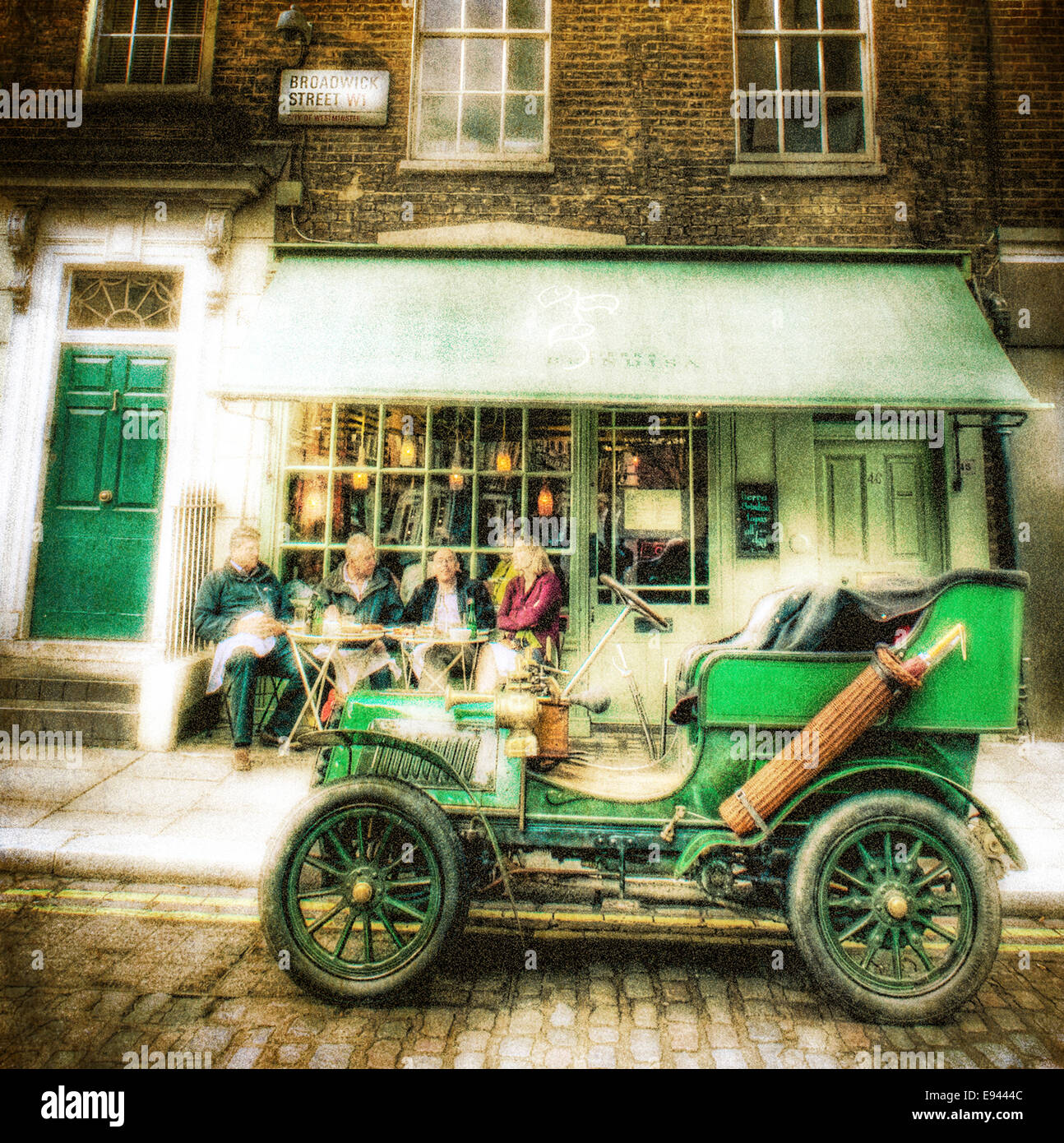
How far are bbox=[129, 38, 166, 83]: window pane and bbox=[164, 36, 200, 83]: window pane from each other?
11 centimetres

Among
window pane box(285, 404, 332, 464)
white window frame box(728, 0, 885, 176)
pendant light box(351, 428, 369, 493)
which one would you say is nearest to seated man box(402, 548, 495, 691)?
pendant light box(351, 428, 369, 493)

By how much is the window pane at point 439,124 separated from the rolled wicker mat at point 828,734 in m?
6.71

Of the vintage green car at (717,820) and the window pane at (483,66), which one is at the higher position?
the window pane at (483,66)

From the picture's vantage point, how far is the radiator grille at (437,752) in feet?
9.68

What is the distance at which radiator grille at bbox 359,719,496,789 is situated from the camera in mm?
2951

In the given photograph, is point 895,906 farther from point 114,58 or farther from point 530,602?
point 114,58

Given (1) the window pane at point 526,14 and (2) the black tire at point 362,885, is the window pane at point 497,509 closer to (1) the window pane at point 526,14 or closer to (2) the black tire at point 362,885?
(2) the black tire at point 362,885

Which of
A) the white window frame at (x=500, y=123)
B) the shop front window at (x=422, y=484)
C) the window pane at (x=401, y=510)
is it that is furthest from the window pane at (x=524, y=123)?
the window pane at (x=401, y=510)

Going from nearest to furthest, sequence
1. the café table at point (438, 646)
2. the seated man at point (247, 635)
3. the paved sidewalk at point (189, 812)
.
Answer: the paved sidewalk at point (189, 812) < the café table at point (438, 646) < the seated man at point (247, 635)

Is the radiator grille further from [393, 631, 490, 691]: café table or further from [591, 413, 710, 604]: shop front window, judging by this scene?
[591, 413, 710, 604]: shop front window

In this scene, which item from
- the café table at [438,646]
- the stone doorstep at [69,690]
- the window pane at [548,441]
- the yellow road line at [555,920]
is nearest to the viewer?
the yellow road line at [555,920]

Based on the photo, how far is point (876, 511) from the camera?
20.9 ft
